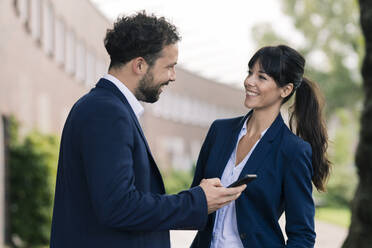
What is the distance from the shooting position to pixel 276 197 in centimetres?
312

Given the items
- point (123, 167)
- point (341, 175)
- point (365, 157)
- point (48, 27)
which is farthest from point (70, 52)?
point (123, 167)

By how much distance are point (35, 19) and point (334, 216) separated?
43.6ft

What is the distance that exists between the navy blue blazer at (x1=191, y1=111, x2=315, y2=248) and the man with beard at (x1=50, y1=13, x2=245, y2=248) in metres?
0.41

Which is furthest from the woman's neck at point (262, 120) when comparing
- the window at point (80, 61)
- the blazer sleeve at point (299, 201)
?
the window at point (80, 61)

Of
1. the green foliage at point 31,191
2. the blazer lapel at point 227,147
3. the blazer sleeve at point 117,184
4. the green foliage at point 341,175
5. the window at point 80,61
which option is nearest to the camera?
the blazer sleeve at point 117,184

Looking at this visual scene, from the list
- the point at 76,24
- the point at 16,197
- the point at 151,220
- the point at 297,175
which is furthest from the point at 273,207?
the point at 76,24

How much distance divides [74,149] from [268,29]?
35333mm

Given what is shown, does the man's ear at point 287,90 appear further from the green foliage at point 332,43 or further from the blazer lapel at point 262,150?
the green foliage at point 332,43

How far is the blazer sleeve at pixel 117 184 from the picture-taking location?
2.38 meters

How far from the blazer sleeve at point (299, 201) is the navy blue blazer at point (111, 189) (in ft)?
2.13

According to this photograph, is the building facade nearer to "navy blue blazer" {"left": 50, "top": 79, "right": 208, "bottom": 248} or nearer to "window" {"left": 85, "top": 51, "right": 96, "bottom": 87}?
"window" {"left": 85, "top": 51, "right": 96, "bottom": 87}

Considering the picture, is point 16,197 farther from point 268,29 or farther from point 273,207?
point 268,29

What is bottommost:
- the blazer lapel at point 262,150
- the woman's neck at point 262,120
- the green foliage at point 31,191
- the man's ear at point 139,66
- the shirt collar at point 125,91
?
the green foliage at point 31,191

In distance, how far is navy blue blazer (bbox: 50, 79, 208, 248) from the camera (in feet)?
7.84
